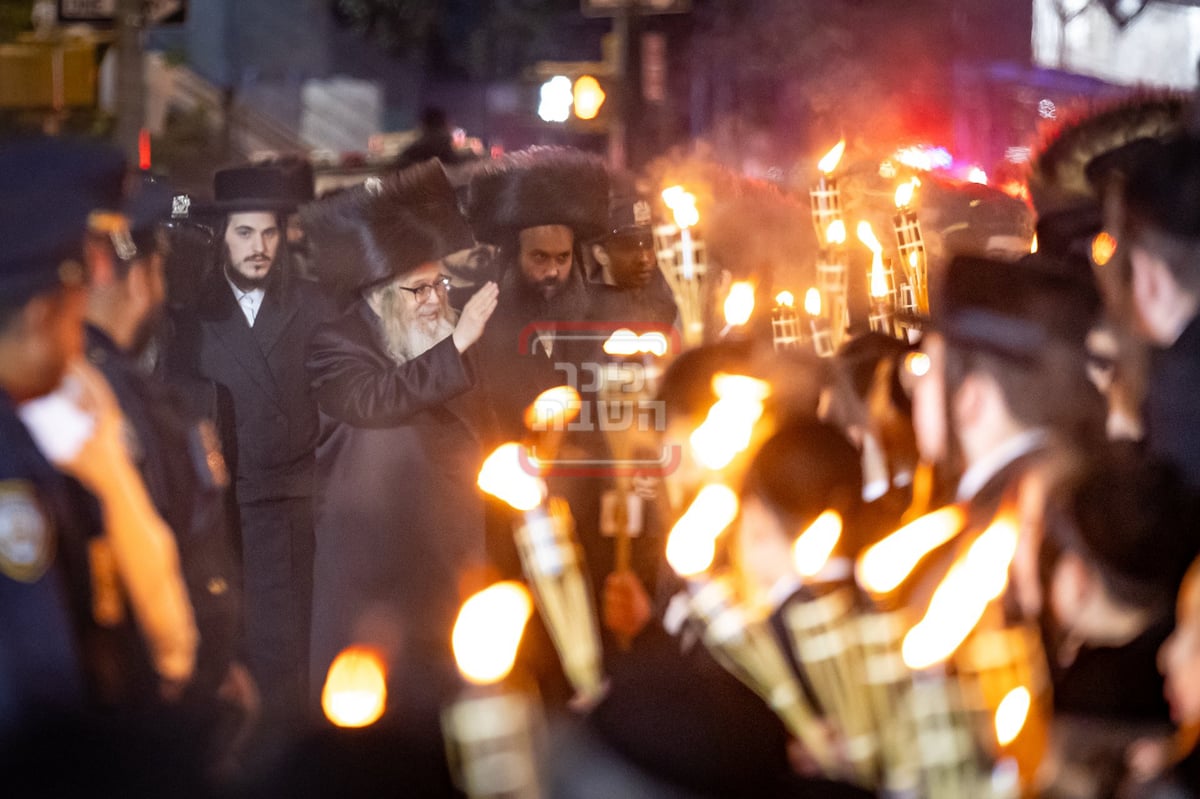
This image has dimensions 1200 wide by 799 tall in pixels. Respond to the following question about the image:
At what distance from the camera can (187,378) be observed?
4.71m

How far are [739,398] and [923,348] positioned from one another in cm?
53

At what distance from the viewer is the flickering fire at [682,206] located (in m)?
4.66

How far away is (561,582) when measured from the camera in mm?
4434

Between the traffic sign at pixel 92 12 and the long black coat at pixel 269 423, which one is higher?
the traffic sign at pixel 92 12

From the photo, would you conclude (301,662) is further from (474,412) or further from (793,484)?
(793,484)

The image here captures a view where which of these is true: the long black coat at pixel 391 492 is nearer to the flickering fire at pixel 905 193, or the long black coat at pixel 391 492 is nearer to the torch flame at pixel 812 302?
the torch flame at pixel 812 302

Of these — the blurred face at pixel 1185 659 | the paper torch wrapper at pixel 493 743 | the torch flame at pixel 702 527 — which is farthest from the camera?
the torch flame at pixel 702 527

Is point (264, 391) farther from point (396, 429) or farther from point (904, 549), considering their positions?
point (904, 549)

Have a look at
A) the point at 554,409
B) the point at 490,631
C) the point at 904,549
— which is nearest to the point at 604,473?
the point at 554,409

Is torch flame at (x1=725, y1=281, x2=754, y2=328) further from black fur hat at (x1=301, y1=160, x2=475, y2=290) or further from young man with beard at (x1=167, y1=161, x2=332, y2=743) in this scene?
young man with beard at (x1=167, y1=161, x2=332, y2=743)

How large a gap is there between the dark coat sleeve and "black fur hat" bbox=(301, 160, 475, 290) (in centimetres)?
19

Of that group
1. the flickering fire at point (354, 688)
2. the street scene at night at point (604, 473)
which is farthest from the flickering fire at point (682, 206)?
the flickering fire at point (354, 688)

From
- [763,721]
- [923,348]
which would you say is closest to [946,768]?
[763,721]

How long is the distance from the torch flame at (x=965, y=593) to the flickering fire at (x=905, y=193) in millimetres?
1585
